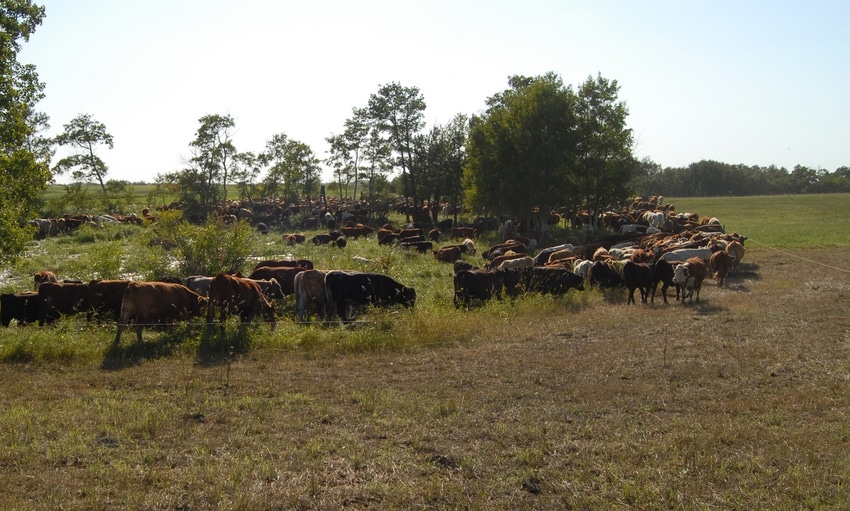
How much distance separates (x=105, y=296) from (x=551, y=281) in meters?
11.1

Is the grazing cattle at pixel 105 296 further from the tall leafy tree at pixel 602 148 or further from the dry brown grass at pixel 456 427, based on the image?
the tall leafy tree at pixel 602 148

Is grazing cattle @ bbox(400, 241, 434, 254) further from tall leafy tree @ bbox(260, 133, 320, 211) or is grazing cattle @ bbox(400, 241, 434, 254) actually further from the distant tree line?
the distant tree line

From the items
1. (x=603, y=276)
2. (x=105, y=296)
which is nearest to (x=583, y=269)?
(x=603, y=276)

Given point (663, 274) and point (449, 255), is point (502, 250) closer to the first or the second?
point (449, 255)

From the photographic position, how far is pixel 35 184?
15.3m

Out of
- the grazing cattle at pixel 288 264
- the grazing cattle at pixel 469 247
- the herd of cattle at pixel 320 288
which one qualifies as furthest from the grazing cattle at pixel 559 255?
the grazing cattle at pixel 288 264

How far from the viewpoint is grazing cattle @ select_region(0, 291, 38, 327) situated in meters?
14.6

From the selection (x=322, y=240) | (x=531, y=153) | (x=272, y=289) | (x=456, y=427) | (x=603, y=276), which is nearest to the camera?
(x=456, y=427)

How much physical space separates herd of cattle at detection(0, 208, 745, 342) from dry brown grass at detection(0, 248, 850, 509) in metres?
2.39

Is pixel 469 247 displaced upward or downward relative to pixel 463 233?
downward

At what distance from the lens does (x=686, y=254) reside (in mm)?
23219

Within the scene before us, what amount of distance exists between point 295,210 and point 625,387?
53501 mm

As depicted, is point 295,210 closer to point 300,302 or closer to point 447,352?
point 300,302

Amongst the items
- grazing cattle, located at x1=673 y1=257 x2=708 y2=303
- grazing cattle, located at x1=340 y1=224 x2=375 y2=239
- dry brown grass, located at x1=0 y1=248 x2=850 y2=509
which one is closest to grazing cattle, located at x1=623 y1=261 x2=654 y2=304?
grazing cattle, located at x1=673 y1=257 x2=708 y2=303
